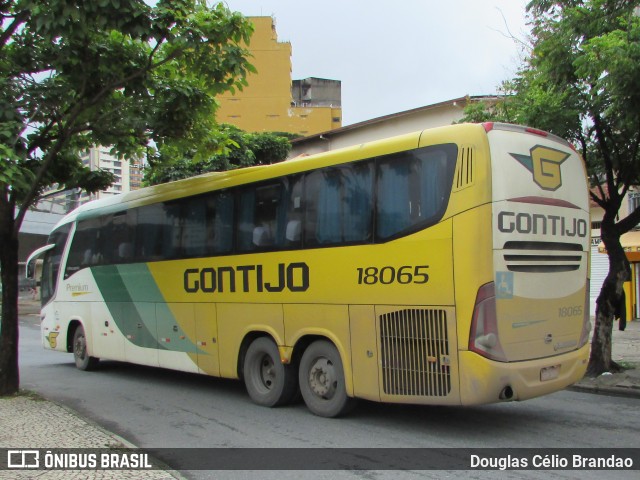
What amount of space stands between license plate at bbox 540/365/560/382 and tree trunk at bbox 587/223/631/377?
4.26m

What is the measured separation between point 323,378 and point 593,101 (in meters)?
5.95

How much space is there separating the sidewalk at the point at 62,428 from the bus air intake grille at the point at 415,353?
8.55 ft

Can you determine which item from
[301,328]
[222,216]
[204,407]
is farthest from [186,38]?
[204,407]

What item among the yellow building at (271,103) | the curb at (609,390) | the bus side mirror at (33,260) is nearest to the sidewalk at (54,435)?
the bus side mirror at (33,260)

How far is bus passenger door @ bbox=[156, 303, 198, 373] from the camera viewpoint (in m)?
9.80

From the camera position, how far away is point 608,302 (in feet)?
34.2

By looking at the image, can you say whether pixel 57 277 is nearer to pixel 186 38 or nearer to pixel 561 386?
pixel 186 38

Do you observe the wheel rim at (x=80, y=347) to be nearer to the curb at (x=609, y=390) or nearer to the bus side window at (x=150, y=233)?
the bus side window at (x=150, y=233)

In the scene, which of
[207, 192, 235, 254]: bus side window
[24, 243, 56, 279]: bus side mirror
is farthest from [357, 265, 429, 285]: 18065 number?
[24, 243, 56, 279]: bus side mirror

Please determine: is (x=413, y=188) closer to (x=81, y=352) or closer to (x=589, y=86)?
(x=589, y=86)

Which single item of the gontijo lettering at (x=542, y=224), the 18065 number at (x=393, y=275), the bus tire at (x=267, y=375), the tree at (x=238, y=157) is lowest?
the bus tire at (x=267, y=375)

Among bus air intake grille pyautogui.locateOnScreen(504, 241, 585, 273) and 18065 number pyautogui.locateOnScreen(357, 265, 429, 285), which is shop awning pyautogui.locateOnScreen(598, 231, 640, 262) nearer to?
→ bus air intake grille pyautogui.locateOnScreen(504, 241, 585, 273)

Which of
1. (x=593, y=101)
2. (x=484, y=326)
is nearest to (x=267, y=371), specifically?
(x=484, y=326)

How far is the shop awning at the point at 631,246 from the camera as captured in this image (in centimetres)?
1947
